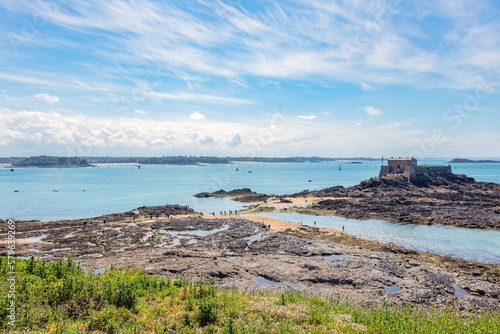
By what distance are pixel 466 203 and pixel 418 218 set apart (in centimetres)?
1784

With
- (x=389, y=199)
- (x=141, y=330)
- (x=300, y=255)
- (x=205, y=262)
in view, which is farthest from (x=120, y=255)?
(x=389, y=199)

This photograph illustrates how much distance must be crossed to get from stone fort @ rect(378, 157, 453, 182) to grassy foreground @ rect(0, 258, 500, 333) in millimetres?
77871

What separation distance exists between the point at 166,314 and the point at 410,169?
87.0 meters

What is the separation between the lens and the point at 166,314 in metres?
10.7

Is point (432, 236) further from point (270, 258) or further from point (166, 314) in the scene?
point (166, 314)

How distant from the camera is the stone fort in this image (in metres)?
81.7

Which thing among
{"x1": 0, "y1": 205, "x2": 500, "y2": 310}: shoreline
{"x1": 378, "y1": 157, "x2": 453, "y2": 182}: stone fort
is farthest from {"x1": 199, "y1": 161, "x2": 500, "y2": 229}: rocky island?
{"x1": 0, "y1": 205, "x2": 500, "y2": 310}: shoreline

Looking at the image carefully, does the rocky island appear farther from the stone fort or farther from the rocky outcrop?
the stone fort

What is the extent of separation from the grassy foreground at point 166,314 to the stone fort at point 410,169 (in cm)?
7787

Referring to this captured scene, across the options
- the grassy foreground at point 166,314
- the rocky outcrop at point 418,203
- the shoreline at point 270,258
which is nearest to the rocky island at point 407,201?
the rocky outcrop at point 418,203

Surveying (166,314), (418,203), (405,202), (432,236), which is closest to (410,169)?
(418,203)

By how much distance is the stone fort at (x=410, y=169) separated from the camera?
81.7 meters

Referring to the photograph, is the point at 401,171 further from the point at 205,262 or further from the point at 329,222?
the point at 205,262

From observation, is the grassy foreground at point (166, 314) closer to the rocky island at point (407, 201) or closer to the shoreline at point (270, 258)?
the shoreline at point (270, 258)
